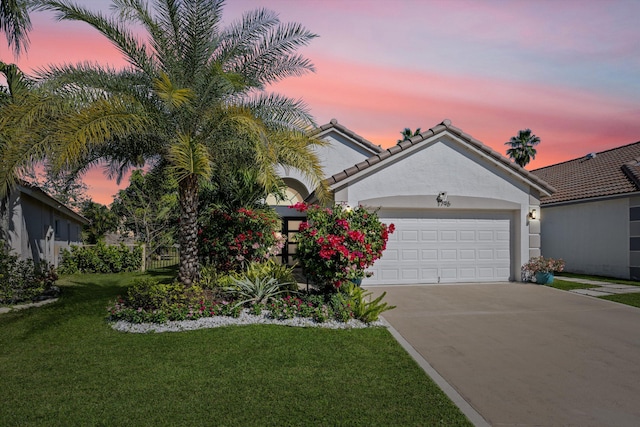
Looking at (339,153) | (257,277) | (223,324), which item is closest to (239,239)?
(257,277)

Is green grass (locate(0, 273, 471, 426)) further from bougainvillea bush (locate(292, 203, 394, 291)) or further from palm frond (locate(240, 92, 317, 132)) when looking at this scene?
palm frond (locate(240, 92, 317, 132))

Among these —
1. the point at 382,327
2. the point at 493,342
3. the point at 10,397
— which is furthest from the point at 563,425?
the point at 10,397

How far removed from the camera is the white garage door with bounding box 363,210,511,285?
12.9m

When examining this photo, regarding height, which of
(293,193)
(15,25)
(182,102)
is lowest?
(293,193)

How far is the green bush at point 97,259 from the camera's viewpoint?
18453 millimetres

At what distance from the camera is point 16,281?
412 inches

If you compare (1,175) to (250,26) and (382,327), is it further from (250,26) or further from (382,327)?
(382,327)

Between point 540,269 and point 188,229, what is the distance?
1124cm

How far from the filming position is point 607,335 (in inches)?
285

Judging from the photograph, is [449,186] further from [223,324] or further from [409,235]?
[223,324]

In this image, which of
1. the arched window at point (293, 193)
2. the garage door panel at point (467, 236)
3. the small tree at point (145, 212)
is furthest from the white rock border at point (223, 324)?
the small tree at point (145, 212)

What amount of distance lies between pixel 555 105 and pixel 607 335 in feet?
28.2

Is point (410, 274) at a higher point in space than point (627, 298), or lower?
higher

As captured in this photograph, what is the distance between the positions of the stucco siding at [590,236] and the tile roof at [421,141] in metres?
4.76
